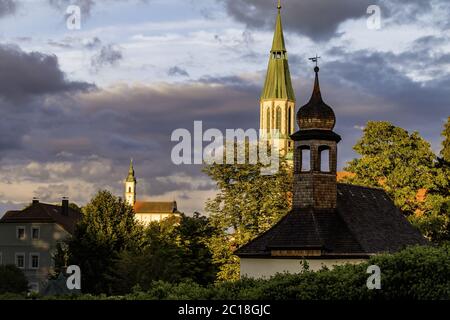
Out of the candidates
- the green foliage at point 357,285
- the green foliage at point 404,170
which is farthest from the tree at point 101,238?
the green foliage at point 357,285

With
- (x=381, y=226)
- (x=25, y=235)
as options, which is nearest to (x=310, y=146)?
(x=381, y=226)

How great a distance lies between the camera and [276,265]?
45.0 metres

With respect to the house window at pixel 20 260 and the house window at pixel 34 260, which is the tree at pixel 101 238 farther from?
the house window at pixel 20 260

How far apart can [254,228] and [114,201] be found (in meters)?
15.6

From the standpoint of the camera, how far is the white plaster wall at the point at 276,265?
44.1 meters

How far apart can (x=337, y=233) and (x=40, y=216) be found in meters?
47.6

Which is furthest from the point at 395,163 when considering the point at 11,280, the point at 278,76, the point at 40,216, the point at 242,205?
the point at 278,76

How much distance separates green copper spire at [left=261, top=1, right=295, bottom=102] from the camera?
15645 cm

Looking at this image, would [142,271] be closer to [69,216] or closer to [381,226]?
[381,226]

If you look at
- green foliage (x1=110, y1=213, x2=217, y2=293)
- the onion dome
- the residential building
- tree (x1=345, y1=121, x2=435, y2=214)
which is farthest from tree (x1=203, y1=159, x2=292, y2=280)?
the residential building

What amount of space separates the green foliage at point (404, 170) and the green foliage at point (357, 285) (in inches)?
1450

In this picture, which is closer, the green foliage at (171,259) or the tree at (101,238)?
the green foliage at (171,259)

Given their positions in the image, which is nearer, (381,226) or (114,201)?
(381,226)
